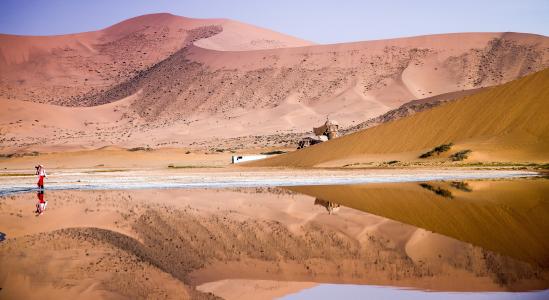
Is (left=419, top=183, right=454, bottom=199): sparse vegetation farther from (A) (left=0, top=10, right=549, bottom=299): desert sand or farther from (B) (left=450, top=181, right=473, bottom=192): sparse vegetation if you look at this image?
(B) (left=450, top=181, right=473, bottom=192): sparse vegetation

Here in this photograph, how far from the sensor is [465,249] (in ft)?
32.8

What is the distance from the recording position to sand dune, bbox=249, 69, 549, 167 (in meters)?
40.4

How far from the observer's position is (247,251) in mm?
10383

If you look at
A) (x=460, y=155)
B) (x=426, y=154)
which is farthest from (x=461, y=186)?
(x=426, y=154)

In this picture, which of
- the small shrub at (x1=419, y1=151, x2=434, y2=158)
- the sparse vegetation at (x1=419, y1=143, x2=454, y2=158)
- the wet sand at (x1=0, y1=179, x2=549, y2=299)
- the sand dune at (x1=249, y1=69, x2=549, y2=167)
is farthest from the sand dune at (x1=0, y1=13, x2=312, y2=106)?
the wet sand at (x1=0, y1=179, x2=549, y2=299)

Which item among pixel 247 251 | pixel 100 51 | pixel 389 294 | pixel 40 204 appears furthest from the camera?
pixel 100 51

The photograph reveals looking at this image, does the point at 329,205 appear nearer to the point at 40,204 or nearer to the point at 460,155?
the point at 40,204

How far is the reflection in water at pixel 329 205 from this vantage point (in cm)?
1625

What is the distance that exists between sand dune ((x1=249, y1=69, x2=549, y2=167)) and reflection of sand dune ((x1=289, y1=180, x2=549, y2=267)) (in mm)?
15571

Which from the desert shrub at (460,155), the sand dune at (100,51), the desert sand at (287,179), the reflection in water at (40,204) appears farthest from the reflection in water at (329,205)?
the sand dune at (100,51)

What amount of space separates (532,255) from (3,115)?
4225 inches

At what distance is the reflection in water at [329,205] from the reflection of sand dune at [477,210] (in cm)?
35

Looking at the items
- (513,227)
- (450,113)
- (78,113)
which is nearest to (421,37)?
(78,113)

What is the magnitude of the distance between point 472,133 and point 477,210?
97.2ft
